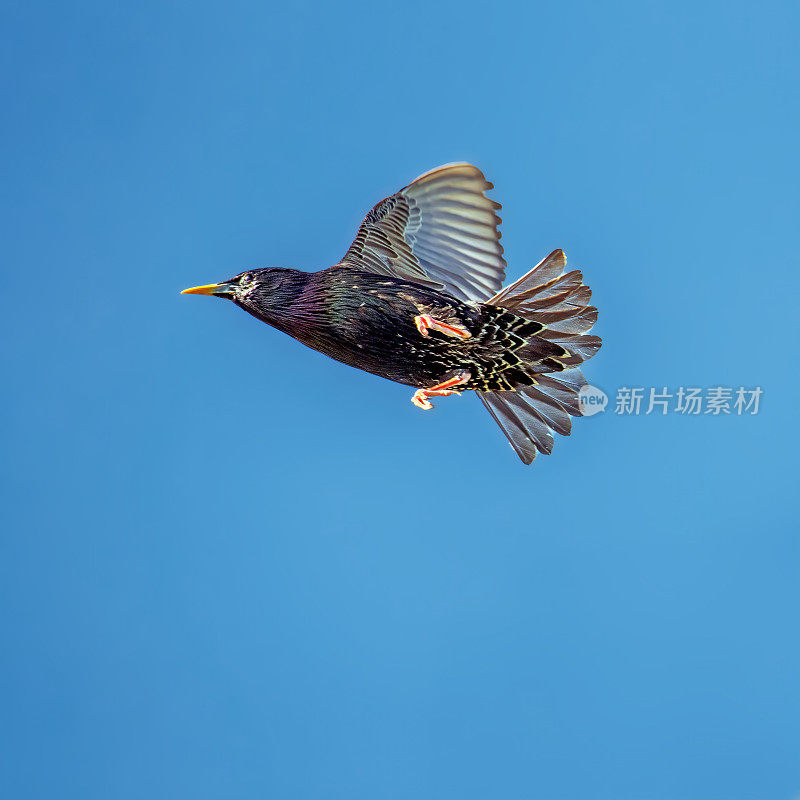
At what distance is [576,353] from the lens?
299cm

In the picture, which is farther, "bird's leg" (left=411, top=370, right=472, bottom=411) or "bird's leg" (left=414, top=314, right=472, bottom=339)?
"bird's leg" (left=411, top=370, right=472, bottom=411)

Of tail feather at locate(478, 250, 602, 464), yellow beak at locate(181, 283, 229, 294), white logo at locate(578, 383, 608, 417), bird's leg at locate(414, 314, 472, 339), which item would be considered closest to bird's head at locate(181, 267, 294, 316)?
yellow beak at locate(181, 283, 229, 294)

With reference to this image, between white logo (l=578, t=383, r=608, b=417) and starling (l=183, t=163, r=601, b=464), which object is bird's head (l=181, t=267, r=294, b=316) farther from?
white logo (l=578, t=383, r=608, b=417)

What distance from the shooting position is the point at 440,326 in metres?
2.88

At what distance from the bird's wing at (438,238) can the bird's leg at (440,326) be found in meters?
0.26

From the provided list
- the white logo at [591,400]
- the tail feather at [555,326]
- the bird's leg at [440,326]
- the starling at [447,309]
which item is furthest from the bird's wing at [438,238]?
the white logo at [591,400]

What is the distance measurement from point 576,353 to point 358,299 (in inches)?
24.1

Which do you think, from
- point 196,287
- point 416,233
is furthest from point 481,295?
point 196,287

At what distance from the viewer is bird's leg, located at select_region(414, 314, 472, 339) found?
2877mm

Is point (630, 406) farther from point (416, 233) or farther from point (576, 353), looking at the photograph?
point (416, 233)

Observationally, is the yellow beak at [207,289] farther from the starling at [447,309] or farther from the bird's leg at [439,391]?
the bird's leg at [439,391]

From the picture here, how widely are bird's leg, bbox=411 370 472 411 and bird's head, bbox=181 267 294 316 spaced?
48 centimetres

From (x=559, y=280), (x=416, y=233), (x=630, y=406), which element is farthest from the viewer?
(x=630, y=406)

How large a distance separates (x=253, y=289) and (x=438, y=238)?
0.56 meters
